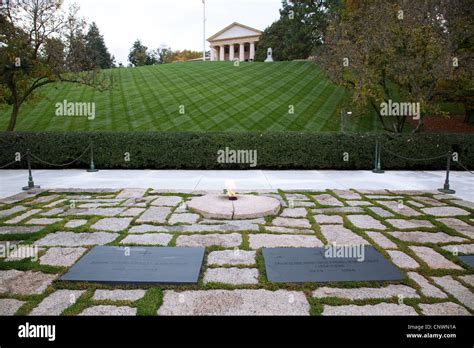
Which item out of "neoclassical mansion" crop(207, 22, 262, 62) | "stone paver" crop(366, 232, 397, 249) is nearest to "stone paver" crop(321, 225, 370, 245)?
"stone paver" crop(366, 232, 397, 249)

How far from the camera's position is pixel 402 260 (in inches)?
201

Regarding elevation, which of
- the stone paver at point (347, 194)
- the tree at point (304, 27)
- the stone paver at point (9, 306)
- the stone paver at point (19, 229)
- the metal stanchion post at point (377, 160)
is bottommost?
the stone paver at point (9, 306)

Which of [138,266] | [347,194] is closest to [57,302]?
[138,266]

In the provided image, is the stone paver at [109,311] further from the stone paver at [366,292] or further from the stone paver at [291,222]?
the stone paver at [291,222]

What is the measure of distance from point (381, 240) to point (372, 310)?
95.1 inches

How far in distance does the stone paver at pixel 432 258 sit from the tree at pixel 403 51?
10400mm

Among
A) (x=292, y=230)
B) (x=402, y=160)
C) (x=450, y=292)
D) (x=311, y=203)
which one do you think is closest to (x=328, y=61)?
(x=402, y=160)

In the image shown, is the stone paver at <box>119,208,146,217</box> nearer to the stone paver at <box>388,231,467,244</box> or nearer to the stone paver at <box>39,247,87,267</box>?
the stone paver at <box>39,247,87,267</box>

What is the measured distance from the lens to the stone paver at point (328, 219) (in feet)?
22.9

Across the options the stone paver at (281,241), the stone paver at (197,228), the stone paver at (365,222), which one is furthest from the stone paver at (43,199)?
the stone paver at (365,222)

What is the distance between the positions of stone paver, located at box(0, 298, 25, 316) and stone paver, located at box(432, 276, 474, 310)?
15.7 feet
